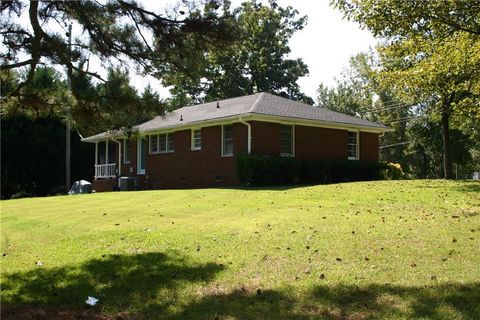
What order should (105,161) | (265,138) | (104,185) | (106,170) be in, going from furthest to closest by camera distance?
(105,161) → (106,170) → (104,185) → (265,138)

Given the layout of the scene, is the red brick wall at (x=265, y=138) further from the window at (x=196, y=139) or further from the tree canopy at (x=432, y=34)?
the tree canopy at (x=432, y=34)

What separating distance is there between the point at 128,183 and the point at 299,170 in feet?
33.9

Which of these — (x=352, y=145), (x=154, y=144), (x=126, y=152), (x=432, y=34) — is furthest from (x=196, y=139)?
(x=432, y=34)

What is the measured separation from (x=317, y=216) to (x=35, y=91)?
619 cm

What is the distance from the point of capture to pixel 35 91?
923 centimetres

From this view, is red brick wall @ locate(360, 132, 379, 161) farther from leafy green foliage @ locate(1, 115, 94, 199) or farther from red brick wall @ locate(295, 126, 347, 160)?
leafy green foliage @ locate(1, 115, 94, 199)

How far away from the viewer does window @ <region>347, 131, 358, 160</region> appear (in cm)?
2611

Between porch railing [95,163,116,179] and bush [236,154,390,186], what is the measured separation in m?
13.0

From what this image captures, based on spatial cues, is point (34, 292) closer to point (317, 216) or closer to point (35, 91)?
point (35, 91)

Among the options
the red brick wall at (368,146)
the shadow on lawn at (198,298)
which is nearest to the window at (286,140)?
the red brick wall at (368,146)

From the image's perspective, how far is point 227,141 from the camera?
23.3 metres

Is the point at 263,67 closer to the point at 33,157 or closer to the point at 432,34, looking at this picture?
the point at 33,157

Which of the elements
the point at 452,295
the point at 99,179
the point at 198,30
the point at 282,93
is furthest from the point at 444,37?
the point at 282,93

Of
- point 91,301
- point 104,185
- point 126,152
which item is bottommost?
point 91,301
